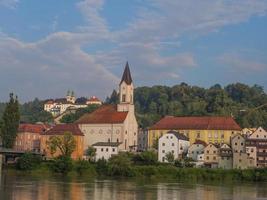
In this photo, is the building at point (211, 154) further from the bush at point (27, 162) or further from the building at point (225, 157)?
the bush at point (27, 162)

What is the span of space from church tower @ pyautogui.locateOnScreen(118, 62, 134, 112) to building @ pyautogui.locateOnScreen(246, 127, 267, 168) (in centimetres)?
2231

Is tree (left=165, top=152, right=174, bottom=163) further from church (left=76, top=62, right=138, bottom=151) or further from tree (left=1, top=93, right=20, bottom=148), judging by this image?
tree (left=1, top=93, right=20, bottom=148)

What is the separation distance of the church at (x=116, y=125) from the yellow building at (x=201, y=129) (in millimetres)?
4488

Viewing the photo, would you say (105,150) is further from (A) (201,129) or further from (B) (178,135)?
(A) (201,129)

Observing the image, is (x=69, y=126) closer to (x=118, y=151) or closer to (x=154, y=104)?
(x=118, y=151)

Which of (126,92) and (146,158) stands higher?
(126,92)

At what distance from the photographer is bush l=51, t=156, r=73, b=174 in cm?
7994

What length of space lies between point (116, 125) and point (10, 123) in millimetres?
18580

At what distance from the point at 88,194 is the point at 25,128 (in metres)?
64.2

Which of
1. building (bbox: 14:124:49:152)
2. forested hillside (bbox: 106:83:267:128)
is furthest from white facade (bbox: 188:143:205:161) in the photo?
building (bbox: 14:124:49:152)

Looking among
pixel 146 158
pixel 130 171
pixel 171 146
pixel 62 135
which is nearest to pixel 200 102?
pixel 171 146

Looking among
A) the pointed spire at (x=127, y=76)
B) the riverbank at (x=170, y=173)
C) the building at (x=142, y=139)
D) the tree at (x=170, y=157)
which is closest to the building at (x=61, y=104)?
the building at (x=142, y=139)

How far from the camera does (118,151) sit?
9081 centimetres

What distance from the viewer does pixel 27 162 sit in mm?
83500
